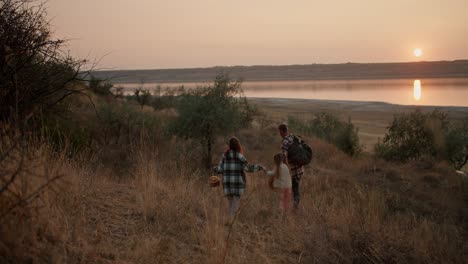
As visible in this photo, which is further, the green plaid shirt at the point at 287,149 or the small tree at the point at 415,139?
the small tree at the point at 415,139

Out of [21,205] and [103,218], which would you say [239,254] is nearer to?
[103,218]

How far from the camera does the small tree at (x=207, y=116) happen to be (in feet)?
62.8

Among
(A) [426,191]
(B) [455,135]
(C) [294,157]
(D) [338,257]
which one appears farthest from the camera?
(B) [455,135]

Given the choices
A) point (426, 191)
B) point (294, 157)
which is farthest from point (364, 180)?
point (294, 157)

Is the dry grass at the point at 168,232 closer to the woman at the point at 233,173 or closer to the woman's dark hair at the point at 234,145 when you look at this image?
the woman at the point at 233,173

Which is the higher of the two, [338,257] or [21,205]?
[21,205]

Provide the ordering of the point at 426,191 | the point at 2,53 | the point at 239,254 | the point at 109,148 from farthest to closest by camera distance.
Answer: the point at 109,148
the point at 426,191
the point at 2,53
the point at 239,254

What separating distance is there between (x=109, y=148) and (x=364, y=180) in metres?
11.7

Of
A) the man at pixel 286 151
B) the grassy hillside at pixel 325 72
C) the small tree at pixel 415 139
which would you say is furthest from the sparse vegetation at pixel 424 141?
the grassy hillside at pixel 325 72

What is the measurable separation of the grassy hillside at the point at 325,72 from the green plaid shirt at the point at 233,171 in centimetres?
15228

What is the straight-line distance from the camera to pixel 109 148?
62.8ft

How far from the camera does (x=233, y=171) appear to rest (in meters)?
7.55

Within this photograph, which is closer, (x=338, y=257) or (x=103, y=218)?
(x=103, y=218)

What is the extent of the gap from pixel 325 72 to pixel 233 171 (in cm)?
18450
